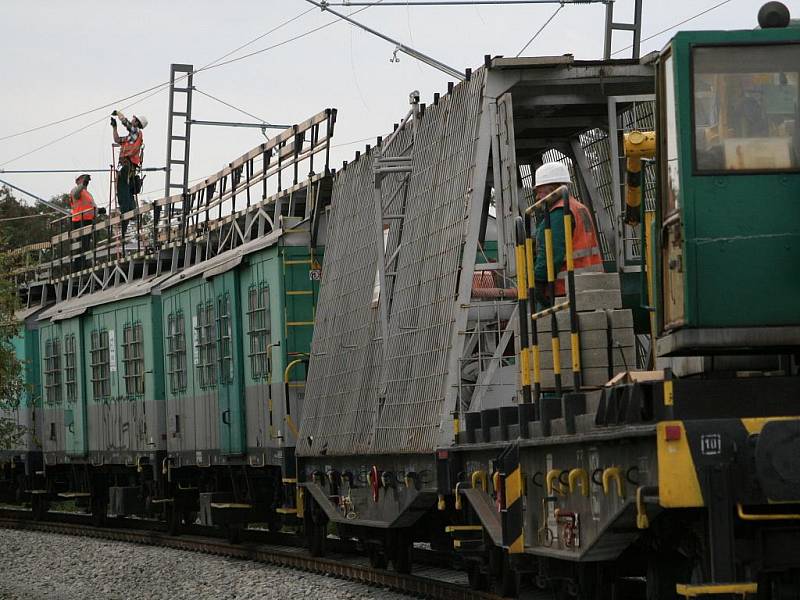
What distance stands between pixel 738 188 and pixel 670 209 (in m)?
0.38

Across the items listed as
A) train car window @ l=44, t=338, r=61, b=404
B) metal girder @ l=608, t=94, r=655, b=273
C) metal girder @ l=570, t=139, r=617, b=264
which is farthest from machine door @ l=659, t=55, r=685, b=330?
train car window @ l=44, t=338, r=61, b=404

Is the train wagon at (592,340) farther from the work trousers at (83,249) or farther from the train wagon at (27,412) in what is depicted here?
the work trousers at (83,249)

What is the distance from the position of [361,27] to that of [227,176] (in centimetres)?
288

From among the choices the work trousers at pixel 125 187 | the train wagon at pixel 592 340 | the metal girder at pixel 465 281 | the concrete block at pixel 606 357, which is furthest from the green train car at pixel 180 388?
the concrete block at pixel 606 357

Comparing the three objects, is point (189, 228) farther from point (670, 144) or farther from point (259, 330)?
point (670, 144)

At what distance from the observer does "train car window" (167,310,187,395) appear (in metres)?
23.7

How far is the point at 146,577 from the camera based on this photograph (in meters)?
18.4

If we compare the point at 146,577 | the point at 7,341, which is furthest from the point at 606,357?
the point at 7,341

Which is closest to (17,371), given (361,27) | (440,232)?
(361,27)

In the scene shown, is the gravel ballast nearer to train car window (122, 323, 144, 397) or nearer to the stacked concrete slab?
train car window (122, 323, 144, 397)

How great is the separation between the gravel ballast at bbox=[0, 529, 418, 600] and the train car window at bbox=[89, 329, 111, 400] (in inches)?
163

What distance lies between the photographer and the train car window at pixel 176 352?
23703 mm

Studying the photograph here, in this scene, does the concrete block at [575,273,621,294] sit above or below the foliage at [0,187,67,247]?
below

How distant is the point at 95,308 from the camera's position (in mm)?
27969
